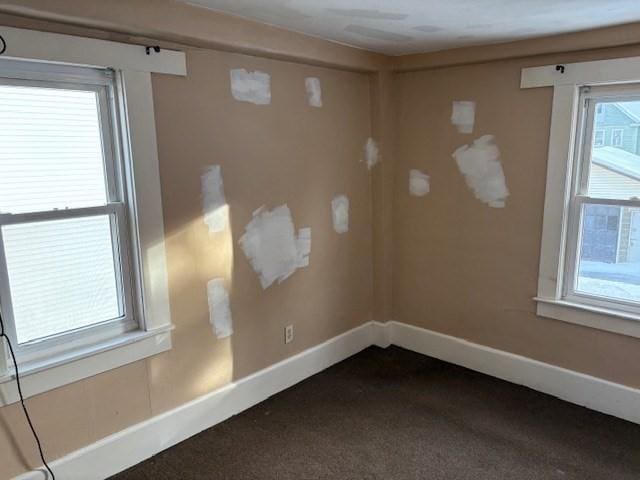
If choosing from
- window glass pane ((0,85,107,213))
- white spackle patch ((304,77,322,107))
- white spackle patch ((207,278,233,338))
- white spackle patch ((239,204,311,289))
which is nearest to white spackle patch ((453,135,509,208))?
white spackle patch ((304,77,322,107))

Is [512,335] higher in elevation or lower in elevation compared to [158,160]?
lower

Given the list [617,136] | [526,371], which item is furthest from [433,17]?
[526,371]

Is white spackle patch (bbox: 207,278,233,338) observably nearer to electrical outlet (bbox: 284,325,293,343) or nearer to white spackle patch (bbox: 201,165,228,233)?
white spackle patch (bbox: 201,165,228,233)

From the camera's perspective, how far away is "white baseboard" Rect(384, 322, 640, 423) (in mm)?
2869

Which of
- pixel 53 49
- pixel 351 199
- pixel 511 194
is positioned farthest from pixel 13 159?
pixel 511 194

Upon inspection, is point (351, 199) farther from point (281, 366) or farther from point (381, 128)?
point (281, 366)

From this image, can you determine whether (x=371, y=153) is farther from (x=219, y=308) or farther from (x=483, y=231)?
(x=219, y=308)

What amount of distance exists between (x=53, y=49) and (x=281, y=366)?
2179 mm

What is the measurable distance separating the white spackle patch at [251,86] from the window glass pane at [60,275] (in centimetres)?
100

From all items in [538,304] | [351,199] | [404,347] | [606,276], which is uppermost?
[351,199]

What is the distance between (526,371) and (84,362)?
2666mm

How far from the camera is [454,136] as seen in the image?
3.36m

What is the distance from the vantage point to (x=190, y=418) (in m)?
2.73

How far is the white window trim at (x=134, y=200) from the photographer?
2031mm
